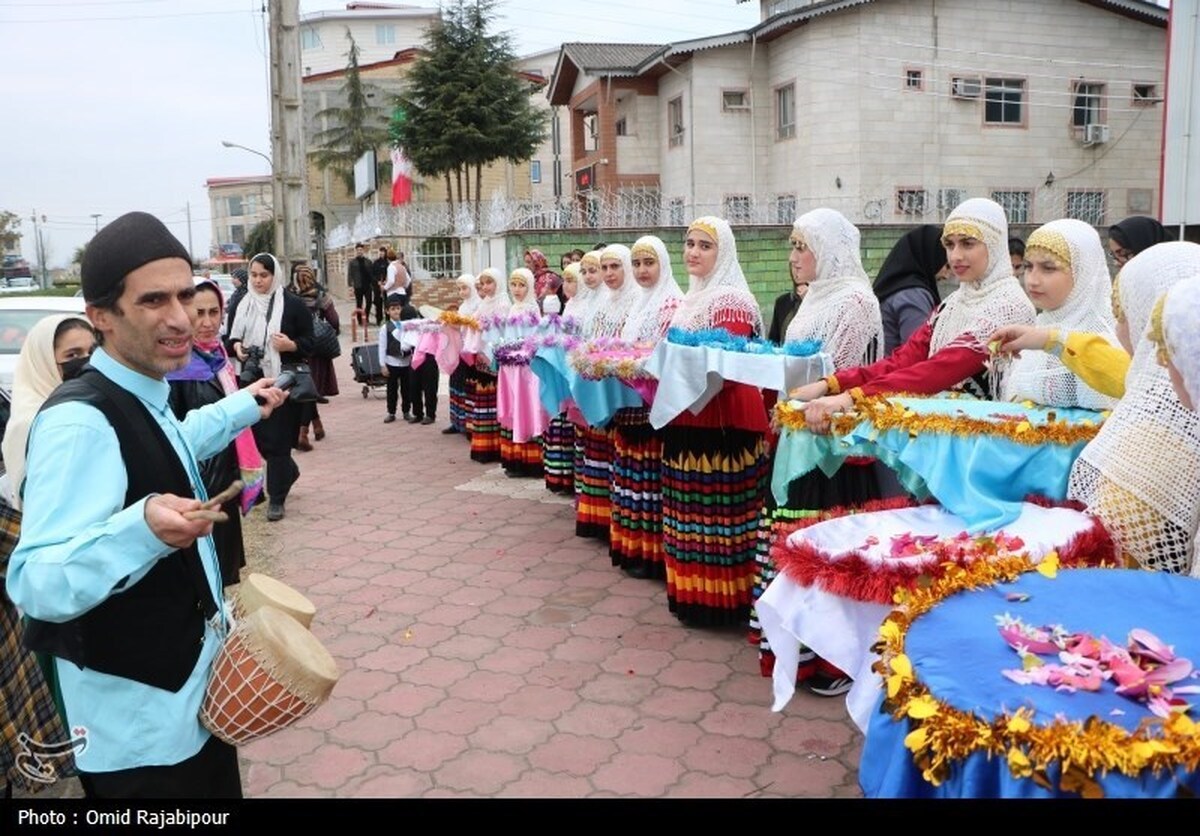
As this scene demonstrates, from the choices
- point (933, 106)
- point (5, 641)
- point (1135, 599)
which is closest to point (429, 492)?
point (5, 641)

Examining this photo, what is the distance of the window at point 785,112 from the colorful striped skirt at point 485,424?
16500 mm

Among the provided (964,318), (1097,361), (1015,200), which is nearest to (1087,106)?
(1015,200)

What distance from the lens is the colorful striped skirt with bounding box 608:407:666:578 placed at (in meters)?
5.23

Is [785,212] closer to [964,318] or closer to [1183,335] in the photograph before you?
[964,318]

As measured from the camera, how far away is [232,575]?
4.35m

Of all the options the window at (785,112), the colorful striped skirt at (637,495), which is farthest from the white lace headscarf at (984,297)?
the window at (785,112)

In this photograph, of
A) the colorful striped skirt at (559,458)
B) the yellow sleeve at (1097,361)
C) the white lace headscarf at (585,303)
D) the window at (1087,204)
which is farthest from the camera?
the window at (1087,204)

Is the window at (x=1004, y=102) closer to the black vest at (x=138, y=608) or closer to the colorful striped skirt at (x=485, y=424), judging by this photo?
the colorful striped skirt at (x=485, y=424)

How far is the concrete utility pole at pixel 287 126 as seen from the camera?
460 inches

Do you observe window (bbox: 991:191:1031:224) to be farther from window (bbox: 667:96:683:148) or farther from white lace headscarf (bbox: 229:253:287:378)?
white lace headscarf (bbox: 229:253:287:378)

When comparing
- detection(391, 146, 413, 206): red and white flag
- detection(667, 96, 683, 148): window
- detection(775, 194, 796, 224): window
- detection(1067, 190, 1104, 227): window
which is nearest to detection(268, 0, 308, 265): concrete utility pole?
detection(775, 194, 796, 224): window

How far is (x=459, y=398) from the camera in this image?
31.5ft

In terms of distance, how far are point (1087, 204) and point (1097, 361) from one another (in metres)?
23.8

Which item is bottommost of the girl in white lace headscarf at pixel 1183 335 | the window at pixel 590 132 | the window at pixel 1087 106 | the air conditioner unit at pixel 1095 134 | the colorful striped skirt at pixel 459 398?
the colorful striped skirt at pixel 459 398
